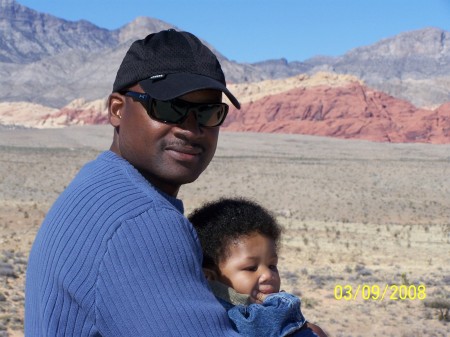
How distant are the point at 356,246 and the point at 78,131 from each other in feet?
210

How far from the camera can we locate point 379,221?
2411 centimetres

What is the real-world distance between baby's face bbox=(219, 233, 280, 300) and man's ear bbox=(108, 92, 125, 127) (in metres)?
0.60

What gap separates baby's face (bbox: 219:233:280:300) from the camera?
2.50 metres

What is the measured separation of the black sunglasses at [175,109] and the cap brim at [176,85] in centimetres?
3

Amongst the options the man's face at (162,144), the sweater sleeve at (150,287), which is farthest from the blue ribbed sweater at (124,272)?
the man's face at (162,144)

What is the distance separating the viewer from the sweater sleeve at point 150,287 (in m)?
1.66

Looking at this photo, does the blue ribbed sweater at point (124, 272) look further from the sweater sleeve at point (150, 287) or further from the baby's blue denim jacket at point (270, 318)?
the baby's blue denim jacket at point (270, 318)

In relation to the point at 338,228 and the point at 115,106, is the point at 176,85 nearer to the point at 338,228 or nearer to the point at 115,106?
the point at 115,106

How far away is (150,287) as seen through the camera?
1659 mm

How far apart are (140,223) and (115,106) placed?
65cm

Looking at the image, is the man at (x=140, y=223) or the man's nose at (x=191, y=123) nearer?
the man at (x=140, y=223)
